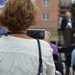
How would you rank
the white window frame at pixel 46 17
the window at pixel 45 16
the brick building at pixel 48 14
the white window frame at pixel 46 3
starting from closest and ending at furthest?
the brick building at pixel 48 14 < the white window frame at pixel 46 17 < the window at pixel 45 16 < the white window frame at pixel 46 3

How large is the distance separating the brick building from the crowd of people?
4696cm

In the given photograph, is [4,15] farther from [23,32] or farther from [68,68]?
[68,68]

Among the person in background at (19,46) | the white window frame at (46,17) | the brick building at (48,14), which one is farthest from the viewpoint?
the white window frame at (46,17)

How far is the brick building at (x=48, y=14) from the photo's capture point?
51.5 meters

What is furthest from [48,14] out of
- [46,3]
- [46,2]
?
[46,2]

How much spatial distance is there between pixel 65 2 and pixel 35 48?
120 meters

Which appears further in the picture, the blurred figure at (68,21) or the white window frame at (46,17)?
the white window frame at (46,17)

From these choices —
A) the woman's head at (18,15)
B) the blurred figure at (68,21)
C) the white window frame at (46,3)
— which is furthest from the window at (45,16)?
the woman's head at (18,15)

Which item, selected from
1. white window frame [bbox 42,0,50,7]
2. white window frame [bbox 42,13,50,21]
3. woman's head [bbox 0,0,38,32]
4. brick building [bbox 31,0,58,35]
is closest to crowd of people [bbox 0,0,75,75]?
woman's head [bbox 0,0,38,32]

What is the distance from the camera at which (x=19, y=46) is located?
112 inches

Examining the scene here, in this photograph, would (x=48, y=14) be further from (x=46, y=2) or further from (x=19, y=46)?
(x=19, y=46)

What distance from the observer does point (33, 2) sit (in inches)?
114

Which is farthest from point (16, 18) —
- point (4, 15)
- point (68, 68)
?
point (68, 68)

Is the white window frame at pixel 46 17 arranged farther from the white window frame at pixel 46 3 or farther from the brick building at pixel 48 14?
the white window frame at pixel 46 3
